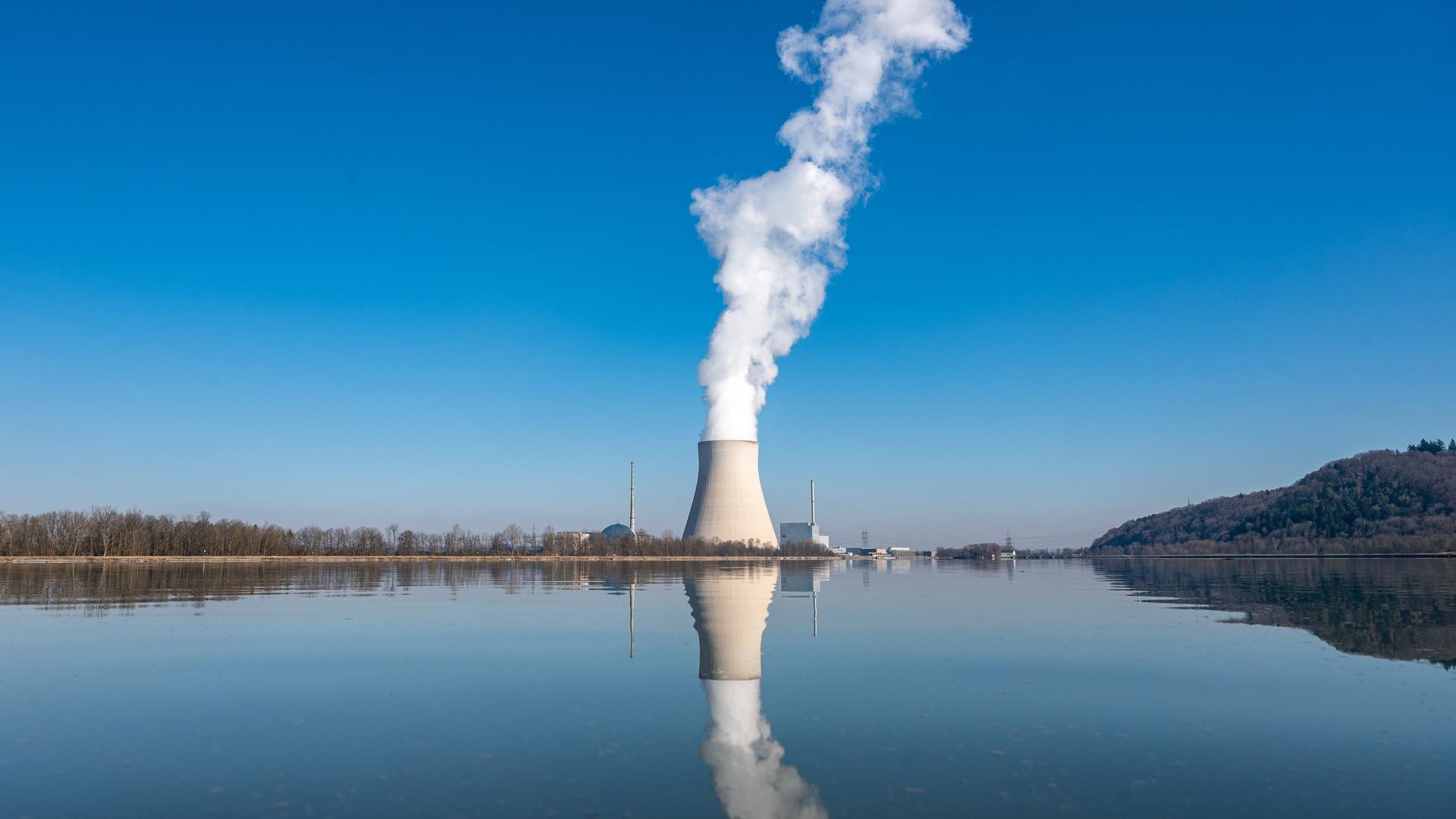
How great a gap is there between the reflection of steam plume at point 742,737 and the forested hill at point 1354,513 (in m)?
A: 89.5

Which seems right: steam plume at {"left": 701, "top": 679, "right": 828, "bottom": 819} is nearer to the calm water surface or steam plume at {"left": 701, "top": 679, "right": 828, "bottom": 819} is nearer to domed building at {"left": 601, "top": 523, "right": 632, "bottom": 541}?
the calm water surface

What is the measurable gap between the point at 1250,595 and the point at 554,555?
6348 centimetres

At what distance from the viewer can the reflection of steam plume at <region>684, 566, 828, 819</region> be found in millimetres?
5781

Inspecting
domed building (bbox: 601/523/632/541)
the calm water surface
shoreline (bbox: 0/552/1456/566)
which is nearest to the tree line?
shoreline (bbox: 0/552/1456/566)

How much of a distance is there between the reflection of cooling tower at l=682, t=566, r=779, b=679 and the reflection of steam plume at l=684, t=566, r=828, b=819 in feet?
0.05

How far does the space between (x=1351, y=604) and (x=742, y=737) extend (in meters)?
20.0

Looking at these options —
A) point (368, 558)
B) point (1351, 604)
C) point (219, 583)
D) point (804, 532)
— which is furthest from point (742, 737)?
point (804, 532)

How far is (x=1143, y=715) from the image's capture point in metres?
8.35

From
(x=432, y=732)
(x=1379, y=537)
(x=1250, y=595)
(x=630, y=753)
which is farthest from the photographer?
(x=1379, y=537)

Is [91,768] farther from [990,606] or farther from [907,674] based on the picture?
[990,606]

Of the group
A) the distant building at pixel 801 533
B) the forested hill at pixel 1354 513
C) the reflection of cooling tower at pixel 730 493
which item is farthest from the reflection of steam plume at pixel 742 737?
the distant building at pixel 801 533

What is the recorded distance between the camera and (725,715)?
8289mm

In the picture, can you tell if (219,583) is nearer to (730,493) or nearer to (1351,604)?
(730,493)

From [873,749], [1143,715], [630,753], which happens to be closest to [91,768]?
[630,753]
